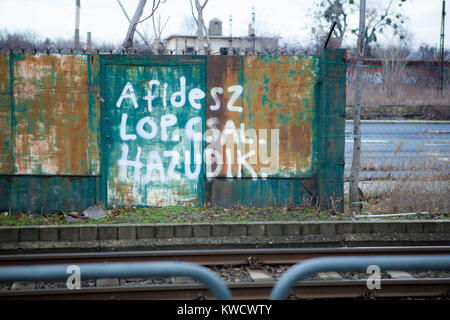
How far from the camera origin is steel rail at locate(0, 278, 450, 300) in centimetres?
480

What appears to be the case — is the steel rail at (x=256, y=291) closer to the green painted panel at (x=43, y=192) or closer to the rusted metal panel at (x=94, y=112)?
the green painted panel at (x=43, y=192)

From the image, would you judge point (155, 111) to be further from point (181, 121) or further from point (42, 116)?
point (42, 116)

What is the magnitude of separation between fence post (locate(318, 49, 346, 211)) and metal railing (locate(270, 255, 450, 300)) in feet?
17.3

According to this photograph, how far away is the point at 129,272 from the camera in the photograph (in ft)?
8.19

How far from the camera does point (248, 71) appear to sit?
26.3ft

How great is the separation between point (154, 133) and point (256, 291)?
403cm

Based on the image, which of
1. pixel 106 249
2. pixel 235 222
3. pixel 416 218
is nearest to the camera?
pixel 106 249

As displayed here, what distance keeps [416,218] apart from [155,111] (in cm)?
507

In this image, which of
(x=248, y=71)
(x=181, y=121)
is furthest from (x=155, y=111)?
(x=248, y=71)

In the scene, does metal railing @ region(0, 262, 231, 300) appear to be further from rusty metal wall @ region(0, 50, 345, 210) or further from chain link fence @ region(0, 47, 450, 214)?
chain link fence @ region(0, 47, 450, 214)

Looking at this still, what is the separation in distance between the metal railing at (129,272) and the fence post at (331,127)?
5749 millimetres

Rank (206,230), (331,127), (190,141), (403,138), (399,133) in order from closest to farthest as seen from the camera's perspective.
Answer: (206,230) < (331,127) < (190,141) < (403,138) < (399,133)

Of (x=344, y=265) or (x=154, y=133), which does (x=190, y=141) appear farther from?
(x=344, y=265)

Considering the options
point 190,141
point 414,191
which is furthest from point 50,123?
point 414,191
